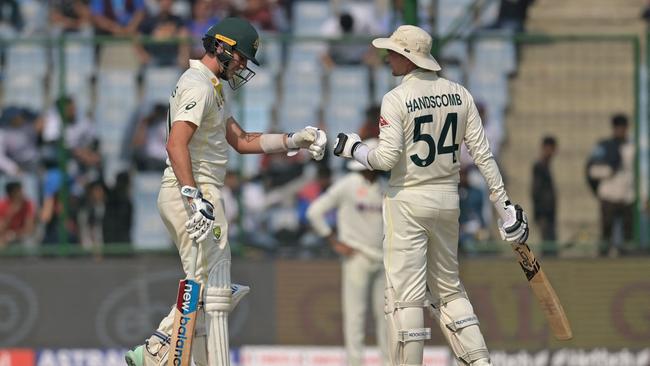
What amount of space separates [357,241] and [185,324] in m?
4.56

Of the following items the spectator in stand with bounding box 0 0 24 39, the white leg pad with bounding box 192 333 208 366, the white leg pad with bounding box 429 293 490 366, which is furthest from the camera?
the spectator in stand with bounding box 0 0 24 39

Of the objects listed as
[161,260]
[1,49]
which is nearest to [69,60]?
[1,49]

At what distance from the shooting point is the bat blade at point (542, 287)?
972cm

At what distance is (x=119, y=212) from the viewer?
47.4 feet

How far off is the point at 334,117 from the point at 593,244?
280cm

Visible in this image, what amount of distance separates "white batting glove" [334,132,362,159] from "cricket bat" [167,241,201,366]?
1.16 metres

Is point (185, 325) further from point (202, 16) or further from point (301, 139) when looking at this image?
point (202, 16)

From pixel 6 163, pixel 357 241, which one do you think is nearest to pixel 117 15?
pixel 6 163

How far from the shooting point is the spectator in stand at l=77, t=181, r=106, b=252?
569 inches

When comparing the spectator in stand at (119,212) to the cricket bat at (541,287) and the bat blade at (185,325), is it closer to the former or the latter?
the bat blade at (185,325)

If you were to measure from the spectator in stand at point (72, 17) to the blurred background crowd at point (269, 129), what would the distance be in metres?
2.01

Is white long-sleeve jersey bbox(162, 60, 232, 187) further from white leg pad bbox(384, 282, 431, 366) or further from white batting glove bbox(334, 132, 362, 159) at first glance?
white leg pad bbox(384, 282, 431, 366)

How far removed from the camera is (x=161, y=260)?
1429cm

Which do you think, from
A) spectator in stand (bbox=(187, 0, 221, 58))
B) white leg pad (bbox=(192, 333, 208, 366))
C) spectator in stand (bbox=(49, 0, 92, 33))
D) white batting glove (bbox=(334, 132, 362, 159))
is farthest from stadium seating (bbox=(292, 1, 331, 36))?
white leg pad (bbox=(192, 333, 208, 366))
